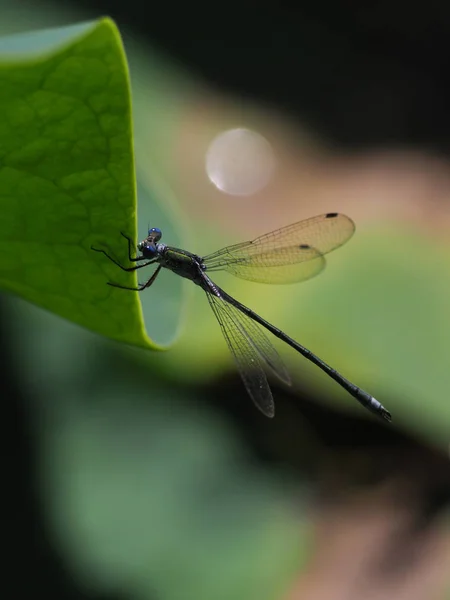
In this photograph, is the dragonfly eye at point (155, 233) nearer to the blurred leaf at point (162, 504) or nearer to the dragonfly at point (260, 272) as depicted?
the dragonfly at point (260, 272)

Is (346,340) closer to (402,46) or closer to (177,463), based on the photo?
(177,463)

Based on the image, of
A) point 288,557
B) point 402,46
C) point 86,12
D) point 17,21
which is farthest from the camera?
point 402,46

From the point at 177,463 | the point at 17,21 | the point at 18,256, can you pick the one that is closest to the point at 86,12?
the point at 17,21

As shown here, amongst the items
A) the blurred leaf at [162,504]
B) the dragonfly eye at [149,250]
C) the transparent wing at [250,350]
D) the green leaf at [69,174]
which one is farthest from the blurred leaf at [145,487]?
the green leaf at [69,174]

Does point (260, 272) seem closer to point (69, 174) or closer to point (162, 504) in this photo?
point (162, 504)

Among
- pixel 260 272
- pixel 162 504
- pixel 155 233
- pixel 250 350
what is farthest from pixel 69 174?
pixel 162 504

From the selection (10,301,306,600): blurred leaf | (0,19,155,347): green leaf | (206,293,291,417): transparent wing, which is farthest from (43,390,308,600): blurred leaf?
(0,19,155,347): green leaf

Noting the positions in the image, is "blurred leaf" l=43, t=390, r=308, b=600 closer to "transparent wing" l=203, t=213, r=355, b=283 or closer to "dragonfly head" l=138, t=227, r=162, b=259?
"transparent wing" l=203, t=213, r=355, b=283

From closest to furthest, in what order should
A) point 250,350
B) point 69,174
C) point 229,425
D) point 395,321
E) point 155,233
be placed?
point 69,174, point 155,233, point 250,350, point 395,321, point 229,425
